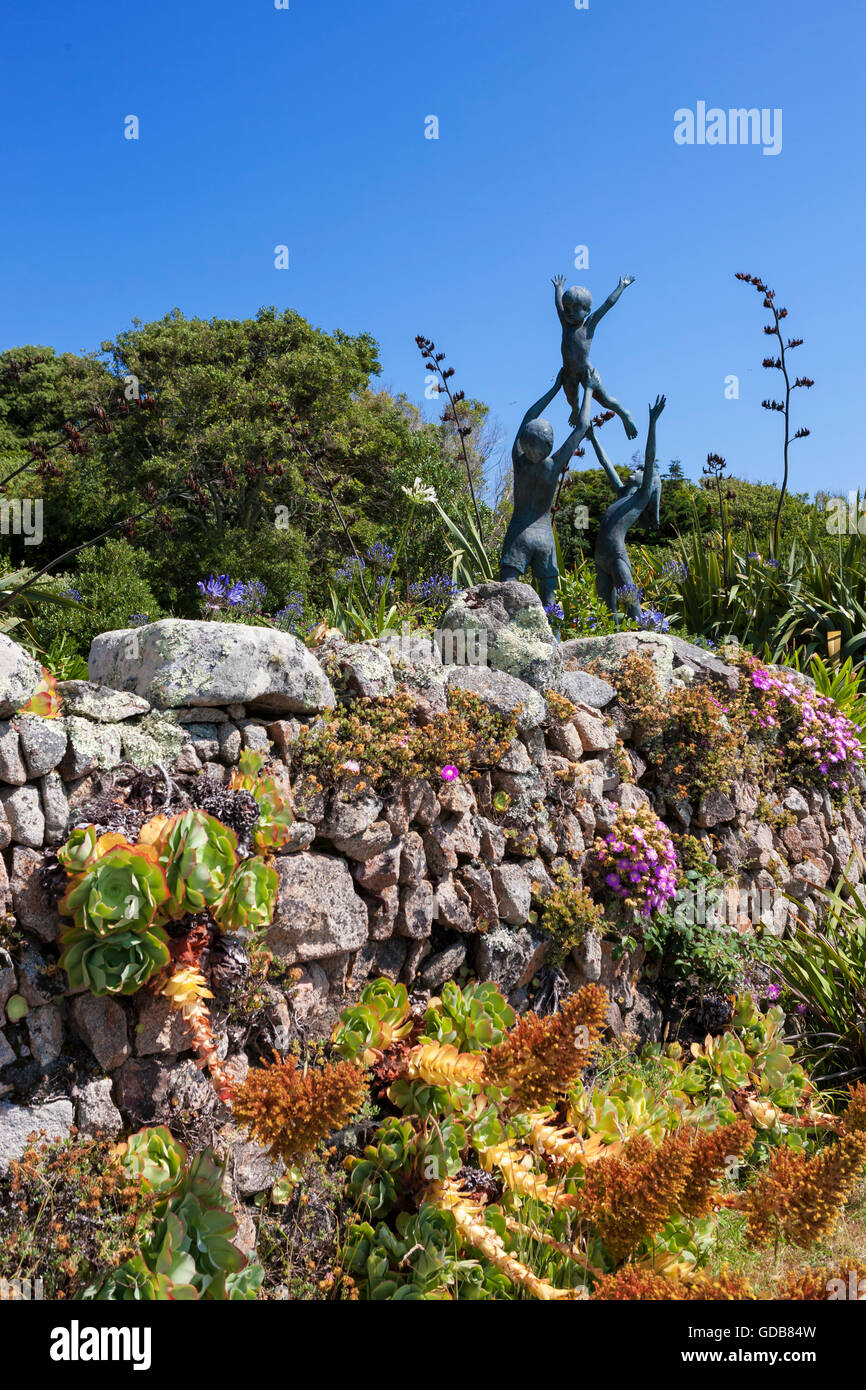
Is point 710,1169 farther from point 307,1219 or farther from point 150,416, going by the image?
point 150,416

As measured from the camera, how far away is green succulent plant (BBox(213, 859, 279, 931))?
8.59 ft

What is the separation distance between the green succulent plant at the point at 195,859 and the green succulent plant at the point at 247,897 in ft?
0.28

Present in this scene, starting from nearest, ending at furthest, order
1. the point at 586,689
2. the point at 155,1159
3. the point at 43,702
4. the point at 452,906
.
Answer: the point at 155,1159 → the point at 43,702 → the point at 452,906 → the point at 586,689

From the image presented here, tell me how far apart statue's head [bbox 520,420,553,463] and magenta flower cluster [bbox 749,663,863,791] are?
6.15 ft

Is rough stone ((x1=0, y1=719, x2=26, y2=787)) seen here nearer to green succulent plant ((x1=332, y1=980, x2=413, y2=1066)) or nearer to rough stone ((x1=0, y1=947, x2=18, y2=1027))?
rough stone ((x1=0, y1=947, x2=18, y2=1027))

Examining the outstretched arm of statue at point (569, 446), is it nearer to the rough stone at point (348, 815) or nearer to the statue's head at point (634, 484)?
the statue's head at point (634, 484)

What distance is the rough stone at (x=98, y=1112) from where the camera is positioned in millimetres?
2463

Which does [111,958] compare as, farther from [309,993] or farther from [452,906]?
[452,906]

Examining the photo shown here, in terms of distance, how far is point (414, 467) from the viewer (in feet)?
44.1

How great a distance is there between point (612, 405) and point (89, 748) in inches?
172

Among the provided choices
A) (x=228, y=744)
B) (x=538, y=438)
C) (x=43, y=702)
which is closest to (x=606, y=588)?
(x=538, y=438)

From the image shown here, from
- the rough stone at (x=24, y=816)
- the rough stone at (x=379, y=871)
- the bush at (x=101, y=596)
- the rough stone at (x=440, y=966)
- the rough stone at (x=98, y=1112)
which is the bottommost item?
the rough stone at (x=98, y=1112)

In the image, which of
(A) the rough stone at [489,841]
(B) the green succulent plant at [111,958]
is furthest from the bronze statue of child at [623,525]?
(B) the green succulent plant at [111,958]

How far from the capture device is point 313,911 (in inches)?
121
